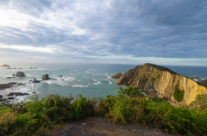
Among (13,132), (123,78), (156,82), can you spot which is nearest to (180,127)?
(13,132)

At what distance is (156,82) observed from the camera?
108 feet

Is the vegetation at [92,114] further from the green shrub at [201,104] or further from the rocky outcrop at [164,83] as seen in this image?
the rocky outcrop at [164,83]

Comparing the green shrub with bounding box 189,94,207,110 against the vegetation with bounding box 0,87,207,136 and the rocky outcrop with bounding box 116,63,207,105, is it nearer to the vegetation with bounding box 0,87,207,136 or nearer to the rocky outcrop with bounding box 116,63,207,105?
the vegetation with bounding box 0,87,207,136

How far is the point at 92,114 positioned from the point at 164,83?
31965 millimetres

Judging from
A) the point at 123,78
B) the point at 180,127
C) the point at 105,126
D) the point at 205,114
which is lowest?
the point at 123,78

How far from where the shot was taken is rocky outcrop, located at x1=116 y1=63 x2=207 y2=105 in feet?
73.7

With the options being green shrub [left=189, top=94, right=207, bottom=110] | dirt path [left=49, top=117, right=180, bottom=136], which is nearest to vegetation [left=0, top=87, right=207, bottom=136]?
dirt path [left=49, top=117, right=180, bottom=136]

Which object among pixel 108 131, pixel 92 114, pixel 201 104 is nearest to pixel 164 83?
pixel 201 104

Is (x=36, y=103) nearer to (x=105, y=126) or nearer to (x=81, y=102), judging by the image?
(x=81, y=102)

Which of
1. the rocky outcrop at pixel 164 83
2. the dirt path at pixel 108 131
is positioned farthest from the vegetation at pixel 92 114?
the rocky outcrop at pixel 164 83

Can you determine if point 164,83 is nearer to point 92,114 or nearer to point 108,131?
point 92,114

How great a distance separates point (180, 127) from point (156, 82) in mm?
33211

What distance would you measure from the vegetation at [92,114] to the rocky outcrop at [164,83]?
21288mm

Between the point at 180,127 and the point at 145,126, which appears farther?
the point at 145,126
